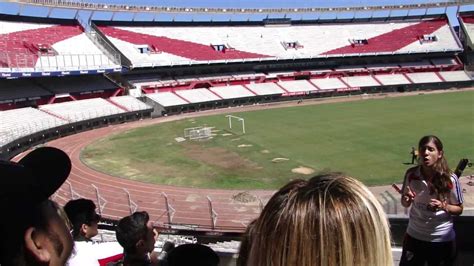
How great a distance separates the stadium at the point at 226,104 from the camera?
17922mm

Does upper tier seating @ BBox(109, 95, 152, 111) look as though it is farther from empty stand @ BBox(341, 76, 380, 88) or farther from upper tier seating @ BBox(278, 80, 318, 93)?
empty stand @ BBox(341, 76, 380, 88)

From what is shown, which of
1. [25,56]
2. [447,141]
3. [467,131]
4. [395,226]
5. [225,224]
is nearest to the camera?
[395,226]

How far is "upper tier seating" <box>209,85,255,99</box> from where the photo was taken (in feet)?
170

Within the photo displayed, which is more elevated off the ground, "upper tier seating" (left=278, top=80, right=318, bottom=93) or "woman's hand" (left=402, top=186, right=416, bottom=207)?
"woman's hand" (left=402, top=186, right=416, bottom=207)

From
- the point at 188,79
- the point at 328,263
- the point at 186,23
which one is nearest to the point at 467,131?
the point at 328,263

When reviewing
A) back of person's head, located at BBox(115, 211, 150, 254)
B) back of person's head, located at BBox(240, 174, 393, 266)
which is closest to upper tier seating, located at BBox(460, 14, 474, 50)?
back of person's head, located at BBox(115, 211, 150, 254)

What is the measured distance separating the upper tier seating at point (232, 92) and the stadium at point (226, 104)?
10.1 inches

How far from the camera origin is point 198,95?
166 feet

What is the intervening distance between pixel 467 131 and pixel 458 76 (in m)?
38.4

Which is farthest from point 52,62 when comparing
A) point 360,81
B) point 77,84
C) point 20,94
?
point 360,81

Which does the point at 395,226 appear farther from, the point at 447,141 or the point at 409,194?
the point at 447,141

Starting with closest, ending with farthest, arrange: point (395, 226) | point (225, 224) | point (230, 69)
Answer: point (395, 226) → point (225, 224) → point (230, 69)

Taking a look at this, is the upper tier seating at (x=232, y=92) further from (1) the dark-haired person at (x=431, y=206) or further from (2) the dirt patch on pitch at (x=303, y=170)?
(1) the dark-haired person at (x=431, y=206)

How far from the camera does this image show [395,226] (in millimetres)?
5648
